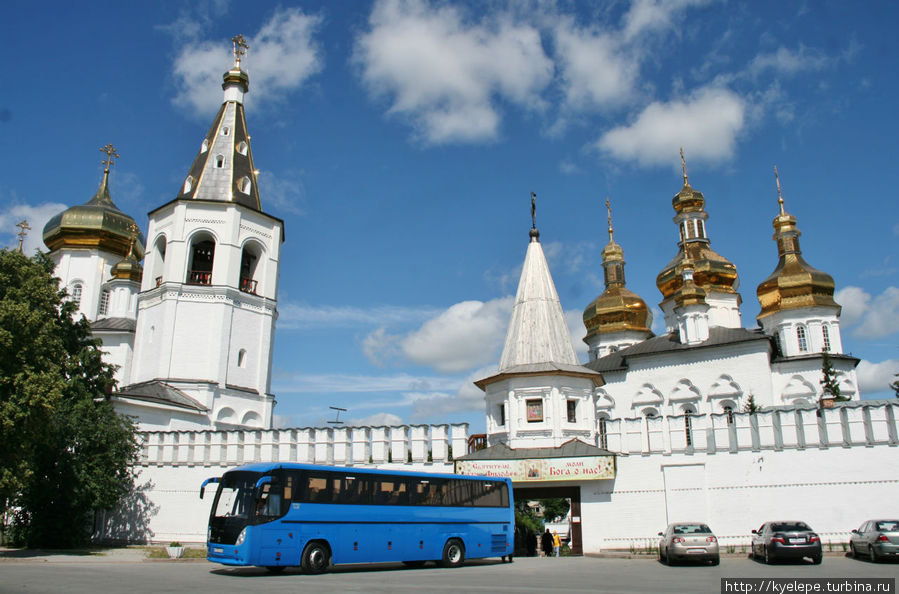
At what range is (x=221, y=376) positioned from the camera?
31.5 metres

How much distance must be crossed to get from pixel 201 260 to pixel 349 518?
2242cm

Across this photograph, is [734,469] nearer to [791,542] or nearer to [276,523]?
[791,542]

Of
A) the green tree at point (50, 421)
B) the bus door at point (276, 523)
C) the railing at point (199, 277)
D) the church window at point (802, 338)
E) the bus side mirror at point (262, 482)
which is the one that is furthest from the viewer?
the church window at point (802, 338)

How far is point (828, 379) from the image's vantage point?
1372 inches

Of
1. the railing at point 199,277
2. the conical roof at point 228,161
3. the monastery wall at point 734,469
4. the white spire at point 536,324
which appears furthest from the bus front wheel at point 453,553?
the conical roof at point 228,161

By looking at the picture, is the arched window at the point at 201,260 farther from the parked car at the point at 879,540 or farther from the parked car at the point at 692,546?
the parked car at the point at 879,540

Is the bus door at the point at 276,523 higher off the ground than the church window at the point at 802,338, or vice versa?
the church window at the point at 802,338

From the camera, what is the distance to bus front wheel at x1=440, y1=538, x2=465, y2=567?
16.8 m

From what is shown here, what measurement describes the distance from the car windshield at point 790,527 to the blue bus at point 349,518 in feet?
20.6

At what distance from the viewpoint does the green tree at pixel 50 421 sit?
59.9 feet

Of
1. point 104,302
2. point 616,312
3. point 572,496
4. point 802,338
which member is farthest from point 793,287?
point 104,302

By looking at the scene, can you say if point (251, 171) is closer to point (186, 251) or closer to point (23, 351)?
point (186, 251)

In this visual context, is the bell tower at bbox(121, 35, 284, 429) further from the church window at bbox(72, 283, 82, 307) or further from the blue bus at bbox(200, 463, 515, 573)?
the blue bus at bbox(200, 463, 515, 573)

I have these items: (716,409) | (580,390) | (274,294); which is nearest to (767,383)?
(716,409)
